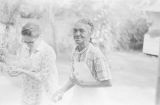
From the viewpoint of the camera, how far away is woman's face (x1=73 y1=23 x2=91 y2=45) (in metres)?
1.67

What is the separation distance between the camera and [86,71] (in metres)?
1.70

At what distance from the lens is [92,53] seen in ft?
5.55

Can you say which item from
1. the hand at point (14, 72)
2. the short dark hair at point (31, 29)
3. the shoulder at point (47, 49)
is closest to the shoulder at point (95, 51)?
the shoulder at point (47, 49)

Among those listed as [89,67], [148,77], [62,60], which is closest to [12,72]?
[62,60]

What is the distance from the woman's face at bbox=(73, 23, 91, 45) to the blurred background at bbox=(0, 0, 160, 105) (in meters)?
0.04

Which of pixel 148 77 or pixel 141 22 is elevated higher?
pixel 141 22

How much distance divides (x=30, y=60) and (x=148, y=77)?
2.35ft

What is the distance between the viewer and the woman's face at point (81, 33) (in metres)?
1.67

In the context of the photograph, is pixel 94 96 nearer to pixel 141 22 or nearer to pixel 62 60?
pixel 62 60

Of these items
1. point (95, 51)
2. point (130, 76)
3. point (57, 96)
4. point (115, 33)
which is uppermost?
point (115, 33)

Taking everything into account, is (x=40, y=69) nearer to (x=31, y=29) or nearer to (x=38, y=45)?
(x=38, y=45)

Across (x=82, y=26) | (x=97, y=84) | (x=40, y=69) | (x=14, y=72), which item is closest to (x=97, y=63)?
(x=97, y=84)

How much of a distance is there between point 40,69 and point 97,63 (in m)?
0.35

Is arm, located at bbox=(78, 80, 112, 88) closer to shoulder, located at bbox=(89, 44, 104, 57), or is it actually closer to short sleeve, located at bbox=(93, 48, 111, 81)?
short sleeve, located at bbox=(93, 48, 111, 81)
